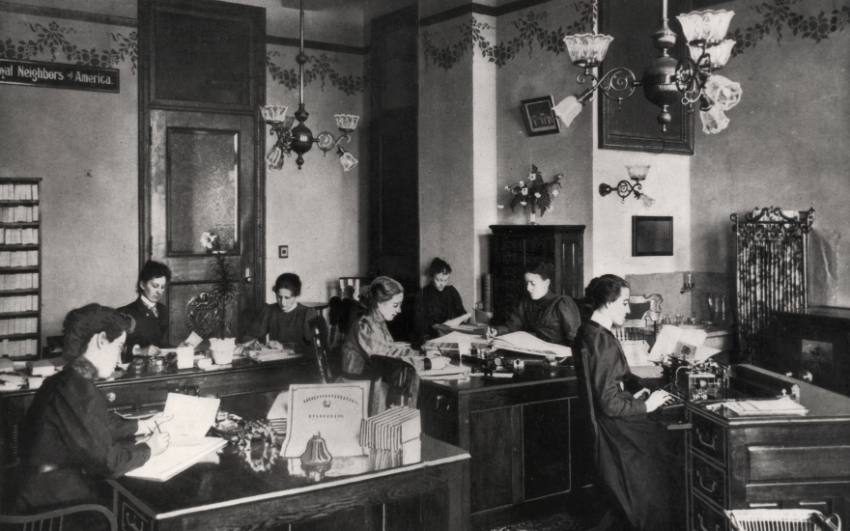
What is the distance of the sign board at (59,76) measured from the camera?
7721mm

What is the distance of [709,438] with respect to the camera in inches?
134

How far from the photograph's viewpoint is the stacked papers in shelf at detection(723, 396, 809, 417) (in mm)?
3238

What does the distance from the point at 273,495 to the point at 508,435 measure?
2.20 metres

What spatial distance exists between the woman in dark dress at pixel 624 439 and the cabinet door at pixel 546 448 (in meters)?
0.69

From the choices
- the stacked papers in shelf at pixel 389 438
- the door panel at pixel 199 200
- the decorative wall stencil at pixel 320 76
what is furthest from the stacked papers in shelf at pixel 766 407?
the decorative wall stencil at pixel 320 76

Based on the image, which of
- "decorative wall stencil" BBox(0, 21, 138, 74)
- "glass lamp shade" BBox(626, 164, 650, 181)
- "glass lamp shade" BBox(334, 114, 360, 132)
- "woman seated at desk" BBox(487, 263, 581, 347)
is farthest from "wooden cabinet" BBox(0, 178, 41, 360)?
"glass lamp shade" BBox(626, 164, 650, 181)

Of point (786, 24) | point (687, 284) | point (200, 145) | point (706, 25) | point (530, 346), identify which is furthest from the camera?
point (200, 145)

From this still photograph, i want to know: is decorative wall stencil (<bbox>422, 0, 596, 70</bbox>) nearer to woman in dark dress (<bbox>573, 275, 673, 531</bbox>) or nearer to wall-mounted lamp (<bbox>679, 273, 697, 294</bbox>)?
wall-mounted lamp (<bbox>679, 273, 697, 294</bbox>)

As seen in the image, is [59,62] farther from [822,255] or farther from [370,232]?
[822,255]

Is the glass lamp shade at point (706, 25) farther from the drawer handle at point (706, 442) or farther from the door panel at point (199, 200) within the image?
the door panel at point (199, 200)

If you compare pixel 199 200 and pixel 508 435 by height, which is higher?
pixel 199 200

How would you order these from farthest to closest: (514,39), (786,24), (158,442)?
1. (514,39)
2. (786,24)
3. (158,442)

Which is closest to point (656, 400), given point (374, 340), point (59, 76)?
point (374, 340)

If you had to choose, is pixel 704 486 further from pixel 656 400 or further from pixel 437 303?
pixel 437 303
